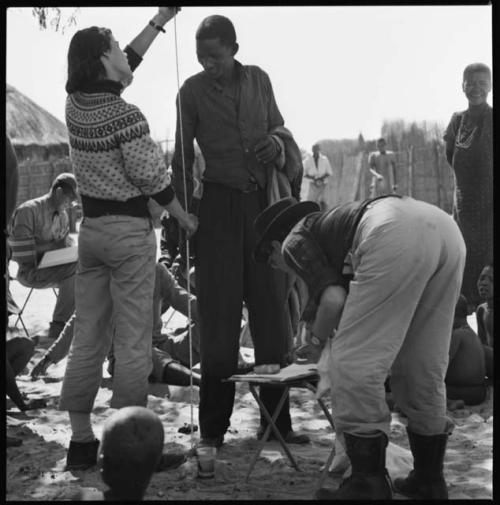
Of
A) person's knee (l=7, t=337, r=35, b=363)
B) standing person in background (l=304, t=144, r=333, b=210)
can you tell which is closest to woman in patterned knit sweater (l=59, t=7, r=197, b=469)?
person's knee (l=7, t=337, r=35, b=363)

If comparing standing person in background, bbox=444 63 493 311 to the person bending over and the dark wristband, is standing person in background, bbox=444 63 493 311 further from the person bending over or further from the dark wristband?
the person bending over

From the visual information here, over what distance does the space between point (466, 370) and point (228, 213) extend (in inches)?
74.1

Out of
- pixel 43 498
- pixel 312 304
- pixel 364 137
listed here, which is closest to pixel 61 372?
pixel 43 498

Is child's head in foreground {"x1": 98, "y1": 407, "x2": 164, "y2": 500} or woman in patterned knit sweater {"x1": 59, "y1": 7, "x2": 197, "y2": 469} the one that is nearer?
child's head in foreground {"x1": 98, "y1": 407, "x2": 164, "y2": 500}

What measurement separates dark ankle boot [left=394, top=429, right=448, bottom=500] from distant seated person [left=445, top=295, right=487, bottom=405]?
1844mm

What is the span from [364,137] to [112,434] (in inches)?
899

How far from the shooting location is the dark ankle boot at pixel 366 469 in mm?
3941

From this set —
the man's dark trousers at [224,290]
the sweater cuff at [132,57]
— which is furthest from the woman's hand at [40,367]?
the sweater cuff at [132,57]

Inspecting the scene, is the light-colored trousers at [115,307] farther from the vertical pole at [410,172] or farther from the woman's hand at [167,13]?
the vertical pole at [410,172]

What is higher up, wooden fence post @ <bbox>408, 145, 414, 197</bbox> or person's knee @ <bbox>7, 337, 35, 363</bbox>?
wooden fence post @ <bbox>408, 145, 414, 197</bbox>

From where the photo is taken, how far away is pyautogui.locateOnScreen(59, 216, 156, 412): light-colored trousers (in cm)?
477

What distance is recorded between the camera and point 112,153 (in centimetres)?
471

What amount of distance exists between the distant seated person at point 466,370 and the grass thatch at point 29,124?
18465 millimetres

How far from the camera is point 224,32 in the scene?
5.20 m
